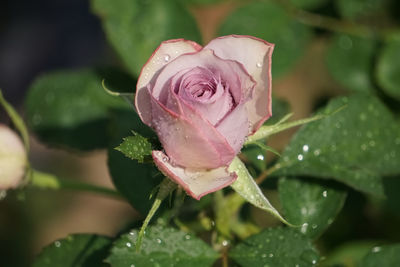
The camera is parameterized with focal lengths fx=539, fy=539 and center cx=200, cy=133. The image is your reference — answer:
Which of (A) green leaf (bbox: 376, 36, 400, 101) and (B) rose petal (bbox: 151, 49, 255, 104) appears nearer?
(B) rose petal (bbox: 151, 49, 255, 104)

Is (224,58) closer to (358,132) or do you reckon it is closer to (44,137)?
(358,132)

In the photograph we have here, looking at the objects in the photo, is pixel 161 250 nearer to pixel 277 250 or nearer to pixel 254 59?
pixel 277 250

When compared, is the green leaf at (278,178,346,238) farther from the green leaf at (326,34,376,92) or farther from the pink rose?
Result: the green leaf at (326,34,376,92)

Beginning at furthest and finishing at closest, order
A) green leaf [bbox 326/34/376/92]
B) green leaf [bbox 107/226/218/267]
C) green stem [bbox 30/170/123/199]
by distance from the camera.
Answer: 1. green leaf [bbox 326/34/376/92]
2. green stem [bbox 30/170/123/199]
3. green leaf [bbox 107/226/218/267]

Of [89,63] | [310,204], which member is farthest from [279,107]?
[89,63]

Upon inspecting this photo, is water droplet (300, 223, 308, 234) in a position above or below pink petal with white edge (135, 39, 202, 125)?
below

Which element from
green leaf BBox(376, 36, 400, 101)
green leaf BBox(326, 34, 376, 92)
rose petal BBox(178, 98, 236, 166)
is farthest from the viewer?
green leaf BBox(326, 34, 376, 92)

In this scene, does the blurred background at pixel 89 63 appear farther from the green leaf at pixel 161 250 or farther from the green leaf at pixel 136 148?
the green leaf at pixel 136 148

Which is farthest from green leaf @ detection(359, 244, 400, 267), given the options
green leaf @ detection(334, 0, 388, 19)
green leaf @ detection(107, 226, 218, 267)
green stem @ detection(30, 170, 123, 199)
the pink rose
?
green leaf @ detection(334, 0, 388, 19)

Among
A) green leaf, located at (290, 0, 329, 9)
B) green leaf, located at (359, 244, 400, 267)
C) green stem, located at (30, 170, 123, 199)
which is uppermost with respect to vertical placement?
green leaf, located at (290, 0, 329, 9)
